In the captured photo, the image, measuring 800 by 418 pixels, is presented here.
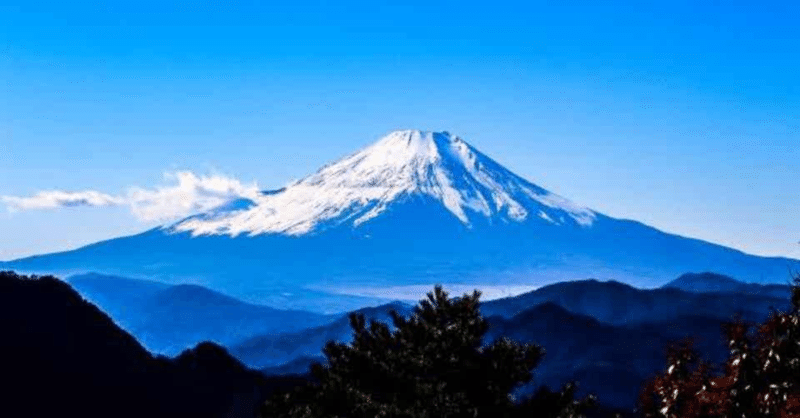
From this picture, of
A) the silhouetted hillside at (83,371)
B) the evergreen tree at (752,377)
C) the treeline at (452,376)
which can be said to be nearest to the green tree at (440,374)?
the treeline at (452,376)

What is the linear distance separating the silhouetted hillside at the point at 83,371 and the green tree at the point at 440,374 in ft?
208

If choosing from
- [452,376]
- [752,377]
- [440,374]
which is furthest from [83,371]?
[752,377]

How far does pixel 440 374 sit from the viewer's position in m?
18.9

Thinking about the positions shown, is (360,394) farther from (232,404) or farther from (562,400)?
(232,404)

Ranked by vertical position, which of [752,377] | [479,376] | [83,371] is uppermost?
[83,371]

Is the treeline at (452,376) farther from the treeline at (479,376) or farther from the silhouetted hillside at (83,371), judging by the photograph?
the silhouetted hillside at (83,371)

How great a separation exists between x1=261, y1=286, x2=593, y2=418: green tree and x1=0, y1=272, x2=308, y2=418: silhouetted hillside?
63.3 metres

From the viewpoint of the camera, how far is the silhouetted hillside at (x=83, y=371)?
8462 centimetres

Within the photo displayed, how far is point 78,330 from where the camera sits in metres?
95.4

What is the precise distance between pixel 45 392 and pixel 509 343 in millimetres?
71649

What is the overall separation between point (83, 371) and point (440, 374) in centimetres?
7729

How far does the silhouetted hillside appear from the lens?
8462cm

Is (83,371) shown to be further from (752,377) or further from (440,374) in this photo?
(752,377)

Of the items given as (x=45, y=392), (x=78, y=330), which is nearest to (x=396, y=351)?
(x=45, y=392)
